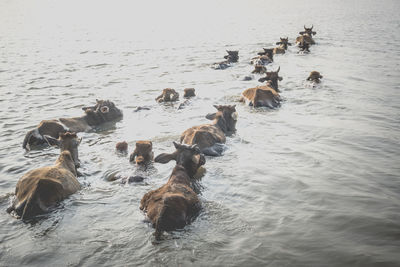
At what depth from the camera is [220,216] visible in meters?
6.10

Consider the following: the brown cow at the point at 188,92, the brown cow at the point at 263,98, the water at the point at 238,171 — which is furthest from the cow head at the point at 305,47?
the brown cow at the point at 188,92

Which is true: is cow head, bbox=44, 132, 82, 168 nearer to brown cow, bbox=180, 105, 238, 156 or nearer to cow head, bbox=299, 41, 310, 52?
brown cow, bbox=180, 105, 238, 156

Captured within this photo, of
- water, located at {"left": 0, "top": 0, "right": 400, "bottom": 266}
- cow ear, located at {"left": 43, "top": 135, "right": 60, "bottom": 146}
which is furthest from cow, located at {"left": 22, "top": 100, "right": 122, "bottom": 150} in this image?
cow ear, located at {"left": 43, "top": 135, "right": 60, "bottom": 146}

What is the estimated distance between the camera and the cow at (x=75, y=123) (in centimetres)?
957

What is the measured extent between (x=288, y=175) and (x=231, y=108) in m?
3.40

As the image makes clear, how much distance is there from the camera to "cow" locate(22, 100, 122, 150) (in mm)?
9570

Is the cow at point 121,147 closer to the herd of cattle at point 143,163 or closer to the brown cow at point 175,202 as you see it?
the herd of cattle at point 143,163

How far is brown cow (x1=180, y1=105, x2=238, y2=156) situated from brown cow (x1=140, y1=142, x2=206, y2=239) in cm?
157

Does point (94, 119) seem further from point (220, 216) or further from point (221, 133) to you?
point (220, 216)

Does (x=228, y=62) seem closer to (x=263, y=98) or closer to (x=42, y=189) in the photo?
(x=263, y=98)

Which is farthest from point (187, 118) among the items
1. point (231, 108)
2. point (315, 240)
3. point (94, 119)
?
point (315, 240)

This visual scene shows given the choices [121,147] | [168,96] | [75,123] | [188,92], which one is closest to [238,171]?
[121,147]

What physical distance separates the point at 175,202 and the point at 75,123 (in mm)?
6250

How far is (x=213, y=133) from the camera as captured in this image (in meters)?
9.20
